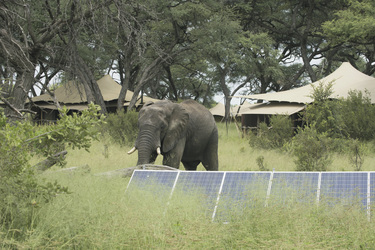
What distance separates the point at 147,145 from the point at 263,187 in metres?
3.27

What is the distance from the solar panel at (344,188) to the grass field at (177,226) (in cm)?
34

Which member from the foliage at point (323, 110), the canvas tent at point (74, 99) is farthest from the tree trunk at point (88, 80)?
the foliage at point (323, 110)

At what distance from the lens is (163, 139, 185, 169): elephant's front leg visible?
32.6 ft

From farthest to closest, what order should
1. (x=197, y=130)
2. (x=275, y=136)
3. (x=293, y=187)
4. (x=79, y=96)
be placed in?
(x=79, y=96), (x=275, y=136), (x=197, y=130), (x=293, y=187)

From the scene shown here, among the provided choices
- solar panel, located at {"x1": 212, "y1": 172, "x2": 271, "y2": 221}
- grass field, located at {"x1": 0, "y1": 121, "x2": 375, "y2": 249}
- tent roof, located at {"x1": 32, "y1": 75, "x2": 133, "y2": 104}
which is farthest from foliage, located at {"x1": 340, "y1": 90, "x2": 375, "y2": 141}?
tent roof, located at {"x1": 32, "y1": 75, "x2": 133, "y2": 104}

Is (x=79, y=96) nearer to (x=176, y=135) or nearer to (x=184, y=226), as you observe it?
(x=176, y=135)

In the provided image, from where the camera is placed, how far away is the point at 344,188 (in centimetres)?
657

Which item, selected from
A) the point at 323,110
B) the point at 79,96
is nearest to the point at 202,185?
the point at 323,110

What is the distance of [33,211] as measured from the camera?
17.1 ft

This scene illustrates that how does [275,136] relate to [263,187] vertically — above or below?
below

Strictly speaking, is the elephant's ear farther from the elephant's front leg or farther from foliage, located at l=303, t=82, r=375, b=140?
foliage, located at l=303, t=82, r=375, b=140

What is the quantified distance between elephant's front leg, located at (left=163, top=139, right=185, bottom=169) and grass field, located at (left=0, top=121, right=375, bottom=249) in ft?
11.2

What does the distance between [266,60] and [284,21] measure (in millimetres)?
5827

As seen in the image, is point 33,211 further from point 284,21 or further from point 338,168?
point 284,21
